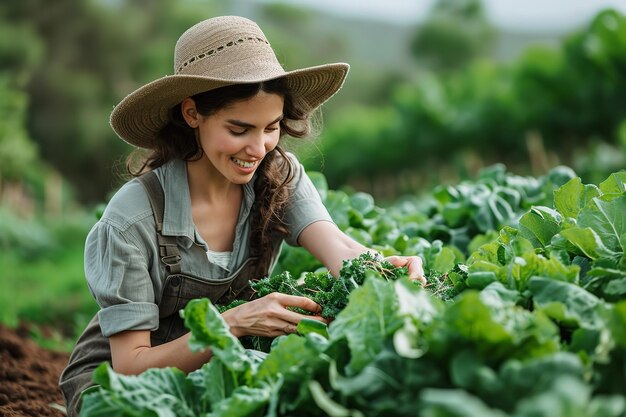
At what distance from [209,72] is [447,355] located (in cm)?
142

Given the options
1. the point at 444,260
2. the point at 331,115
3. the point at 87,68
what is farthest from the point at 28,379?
the point at 331,115

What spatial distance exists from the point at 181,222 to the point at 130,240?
0.22 m

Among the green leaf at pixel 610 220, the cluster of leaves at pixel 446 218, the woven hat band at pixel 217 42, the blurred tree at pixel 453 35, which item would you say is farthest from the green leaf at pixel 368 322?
the blurred tree at pixel 453 35

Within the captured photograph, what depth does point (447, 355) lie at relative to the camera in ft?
6.09

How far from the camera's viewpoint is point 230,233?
10.3ft

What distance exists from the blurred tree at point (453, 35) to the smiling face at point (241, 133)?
40132 millimetres

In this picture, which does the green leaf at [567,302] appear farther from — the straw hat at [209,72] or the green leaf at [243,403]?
the straw hat at [209,72]

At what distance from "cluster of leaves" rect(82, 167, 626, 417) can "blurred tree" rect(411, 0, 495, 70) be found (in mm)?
40604

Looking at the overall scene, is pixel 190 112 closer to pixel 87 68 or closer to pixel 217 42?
pixel 217 42

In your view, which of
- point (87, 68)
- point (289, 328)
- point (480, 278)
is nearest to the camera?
point (480, 278)

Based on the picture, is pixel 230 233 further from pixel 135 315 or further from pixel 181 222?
pixel 135 315

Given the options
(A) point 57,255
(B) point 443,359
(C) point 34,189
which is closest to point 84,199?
(C) point 34,189

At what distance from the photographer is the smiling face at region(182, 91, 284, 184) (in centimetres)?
277

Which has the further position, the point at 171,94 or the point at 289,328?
the point at 171,94
